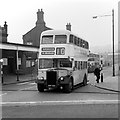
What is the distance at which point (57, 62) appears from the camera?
1820 centimetres

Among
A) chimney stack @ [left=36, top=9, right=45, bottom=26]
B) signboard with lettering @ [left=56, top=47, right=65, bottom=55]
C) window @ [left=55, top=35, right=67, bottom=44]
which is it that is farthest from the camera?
chimney stack @ [left=36, top=9, right=45, bottom=26]

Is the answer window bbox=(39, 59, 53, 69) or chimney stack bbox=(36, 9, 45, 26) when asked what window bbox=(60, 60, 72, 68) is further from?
chimney stack bbox=(36, 9, 45, 26)

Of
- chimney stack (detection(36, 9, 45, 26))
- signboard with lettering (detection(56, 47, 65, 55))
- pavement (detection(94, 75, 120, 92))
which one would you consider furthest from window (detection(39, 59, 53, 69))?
chimney stack (detection(36, 9, 45, 26))

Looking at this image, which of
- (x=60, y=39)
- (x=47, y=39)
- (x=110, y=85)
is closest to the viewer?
(x=60, y=39)

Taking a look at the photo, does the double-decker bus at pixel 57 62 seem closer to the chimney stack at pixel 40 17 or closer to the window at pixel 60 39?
the window at pixel 60 39

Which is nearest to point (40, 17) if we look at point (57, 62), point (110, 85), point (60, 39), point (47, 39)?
point (110, 85)

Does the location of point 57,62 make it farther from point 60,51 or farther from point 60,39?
point 60,39

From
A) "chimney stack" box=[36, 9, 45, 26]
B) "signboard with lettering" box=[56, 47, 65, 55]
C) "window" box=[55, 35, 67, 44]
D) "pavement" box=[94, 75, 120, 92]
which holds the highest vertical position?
"chimney stack" box=[36, 9, 45, 26]

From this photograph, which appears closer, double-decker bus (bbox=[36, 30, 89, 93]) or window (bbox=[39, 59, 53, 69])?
double-decker bus (bbox=[36, 30, 89, 93])

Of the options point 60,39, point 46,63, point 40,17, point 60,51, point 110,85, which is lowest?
point 110,85

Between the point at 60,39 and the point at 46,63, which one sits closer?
the point at 46,63

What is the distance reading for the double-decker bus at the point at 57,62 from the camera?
1744cm

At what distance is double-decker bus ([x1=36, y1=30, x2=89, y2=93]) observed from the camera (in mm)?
17438

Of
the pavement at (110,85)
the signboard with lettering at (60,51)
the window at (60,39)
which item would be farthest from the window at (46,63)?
the pavement at (110,85)
